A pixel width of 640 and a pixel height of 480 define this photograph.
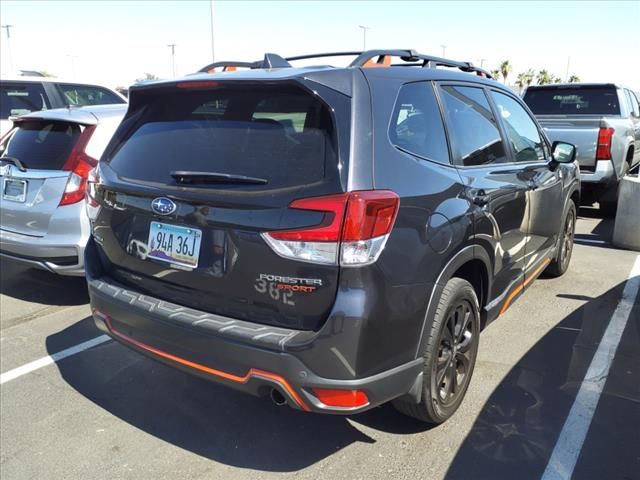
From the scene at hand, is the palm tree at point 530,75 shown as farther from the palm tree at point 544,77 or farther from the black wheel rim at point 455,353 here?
the black wheel rim at point 455,353

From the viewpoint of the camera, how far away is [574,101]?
8742 mm

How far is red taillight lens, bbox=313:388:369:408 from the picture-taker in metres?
2.26

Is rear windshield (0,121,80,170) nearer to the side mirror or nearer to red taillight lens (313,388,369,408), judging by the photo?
red taillight lens (313,388,369,408)

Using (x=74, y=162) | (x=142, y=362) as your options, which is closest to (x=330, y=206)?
(x=142, y=362)

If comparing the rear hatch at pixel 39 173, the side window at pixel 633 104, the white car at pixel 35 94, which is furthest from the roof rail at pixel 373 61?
the side window at pixel 633 104

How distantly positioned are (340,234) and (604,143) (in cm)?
637

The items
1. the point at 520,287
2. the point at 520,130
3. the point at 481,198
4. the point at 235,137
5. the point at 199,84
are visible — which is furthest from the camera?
the point at 520,130

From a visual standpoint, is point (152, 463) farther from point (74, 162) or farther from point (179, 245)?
point (74, 162)

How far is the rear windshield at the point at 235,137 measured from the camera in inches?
91.4

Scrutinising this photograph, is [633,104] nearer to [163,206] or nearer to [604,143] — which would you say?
[604,143]

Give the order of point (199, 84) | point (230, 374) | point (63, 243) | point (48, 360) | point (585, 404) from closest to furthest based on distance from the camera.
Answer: point (230, 374) → point (199, 84) → point (585, 404) → point (48, 360) → point (63, 243)

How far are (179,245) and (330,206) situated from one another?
799 mm

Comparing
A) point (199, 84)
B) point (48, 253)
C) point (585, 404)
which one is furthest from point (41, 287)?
point (585, 404)

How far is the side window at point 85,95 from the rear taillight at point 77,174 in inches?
183
